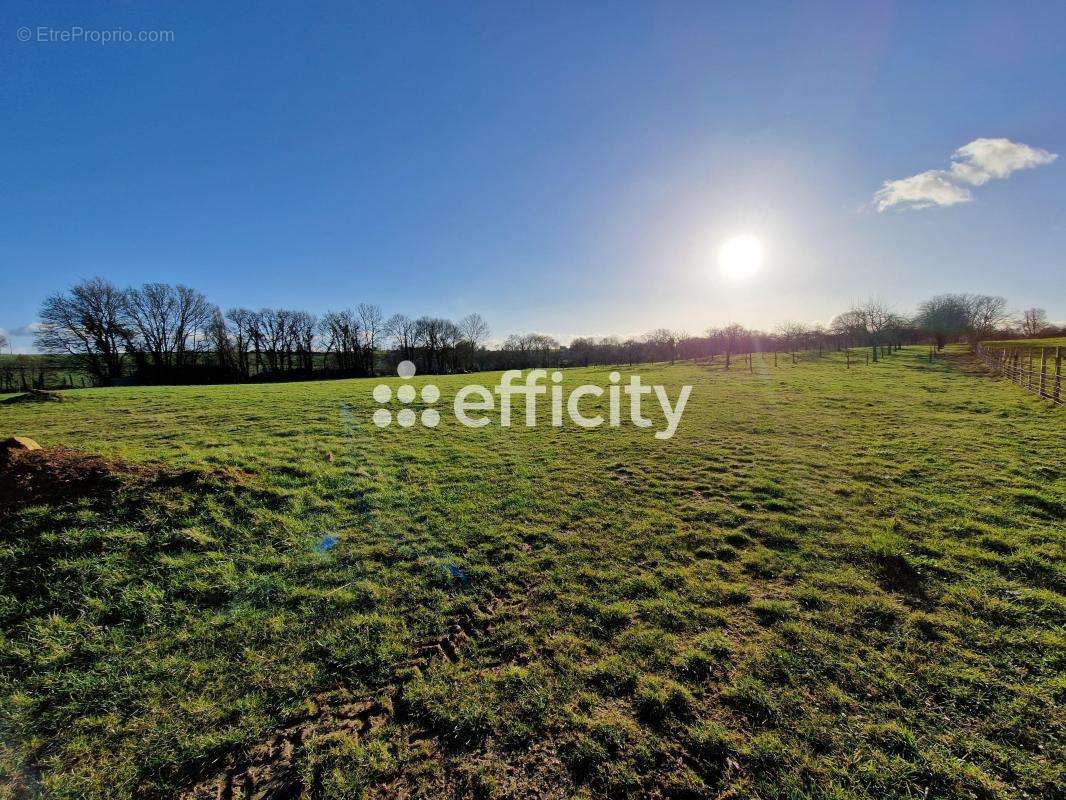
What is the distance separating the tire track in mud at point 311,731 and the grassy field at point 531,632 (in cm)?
2

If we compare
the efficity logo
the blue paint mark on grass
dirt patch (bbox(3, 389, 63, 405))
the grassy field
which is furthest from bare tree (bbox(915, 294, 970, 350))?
dirt patch (bbox(3, 389, 63, 405))

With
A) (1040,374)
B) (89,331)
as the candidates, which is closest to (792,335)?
(1040,374)

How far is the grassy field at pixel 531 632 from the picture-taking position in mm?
3266

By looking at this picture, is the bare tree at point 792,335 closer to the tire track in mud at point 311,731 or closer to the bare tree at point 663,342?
the bare tree at point 663,342

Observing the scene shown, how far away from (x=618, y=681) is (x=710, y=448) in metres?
9.24

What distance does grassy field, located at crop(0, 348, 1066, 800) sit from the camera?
327 cm

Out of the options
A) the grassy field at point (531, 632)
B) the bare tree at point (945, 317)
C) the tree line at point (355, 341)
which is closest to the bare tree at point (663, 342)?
the tree line at point (355, 341)

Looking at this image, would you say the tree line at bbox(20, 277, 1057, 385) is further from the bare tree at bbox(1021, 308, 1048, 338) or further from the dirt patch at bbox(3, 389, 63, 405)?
the dirt patch at bbox(3, 389, 63, 405)

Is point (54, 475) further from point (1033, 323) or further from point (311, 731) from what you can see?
point (1033, 323)

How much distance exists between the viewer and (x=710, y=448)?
11.8 metres

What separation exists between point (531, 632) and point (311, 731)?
242 centimetres

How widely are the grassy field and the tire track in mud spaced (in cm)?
2

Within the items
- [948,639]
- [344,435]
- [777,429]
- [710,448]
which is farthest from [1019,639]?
[344,435]

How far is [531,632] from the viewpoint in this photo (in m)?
4.74
